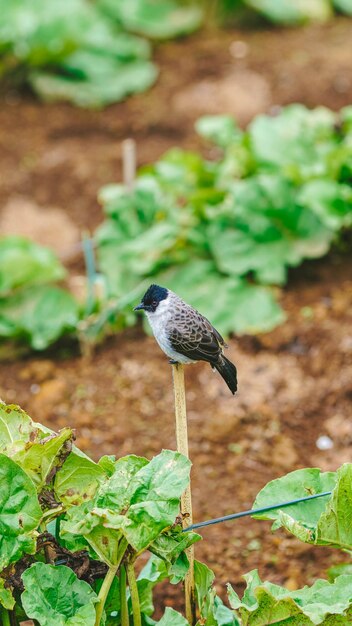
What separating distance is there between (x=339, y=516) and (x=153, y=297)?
0.76m

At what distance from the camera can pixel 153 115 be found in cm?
679

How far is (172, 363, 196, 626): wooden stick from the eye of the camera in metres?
2.32

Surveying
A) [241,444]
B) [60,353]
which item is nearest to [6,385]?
[60,353]

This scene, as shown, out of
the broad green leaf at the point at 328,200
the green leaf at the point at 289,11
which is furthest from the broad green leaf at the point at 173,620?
the green leaf at the point at 289,11

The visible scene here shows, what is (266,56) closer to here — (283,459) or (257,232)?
(257,232)

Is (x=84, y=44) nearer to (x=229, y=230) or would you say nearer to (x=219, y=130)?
(x=219, y=130)

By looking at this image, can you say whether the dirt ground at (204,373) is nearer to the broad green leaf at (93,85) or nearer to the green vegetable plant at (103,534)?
the broad green leaf at (93,85)

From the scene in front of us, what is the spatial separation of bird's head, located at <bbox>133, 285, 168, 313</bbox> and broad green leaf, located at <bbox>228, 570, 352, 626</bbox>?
29.8 inches

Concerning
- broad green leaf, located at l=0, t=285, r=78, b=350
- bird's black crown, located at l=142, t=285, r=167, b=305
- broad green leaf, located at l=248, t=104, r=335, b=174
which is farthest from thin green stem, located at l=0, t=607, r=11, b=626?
broad green leaf, located at l=248, t=104, r=335, b=174

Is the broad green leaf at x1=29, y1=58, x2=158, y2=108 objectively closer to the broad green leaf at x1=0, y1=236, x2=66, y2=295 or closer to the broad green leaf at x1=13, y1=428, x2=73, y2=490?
the broad green leaf at x1=0, y1=236, x2=66, y2=295

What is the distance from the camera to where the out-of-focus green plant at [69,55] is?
6949mm

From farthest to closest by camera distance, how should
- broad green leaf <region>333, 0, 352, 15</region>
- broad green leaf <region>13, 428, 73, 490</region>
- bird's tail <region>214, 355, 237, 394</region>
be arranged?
broad green leaf <region>333, 0, 352, 15</region>
bird's tail <region>214, 355, 237, 394</region>
broad green leaf <region>13, 428, 73, 490</region>

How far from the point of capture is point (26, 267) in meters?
4.69

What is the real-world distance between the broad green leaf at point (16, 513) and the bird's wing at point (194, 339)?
21.8 inches
